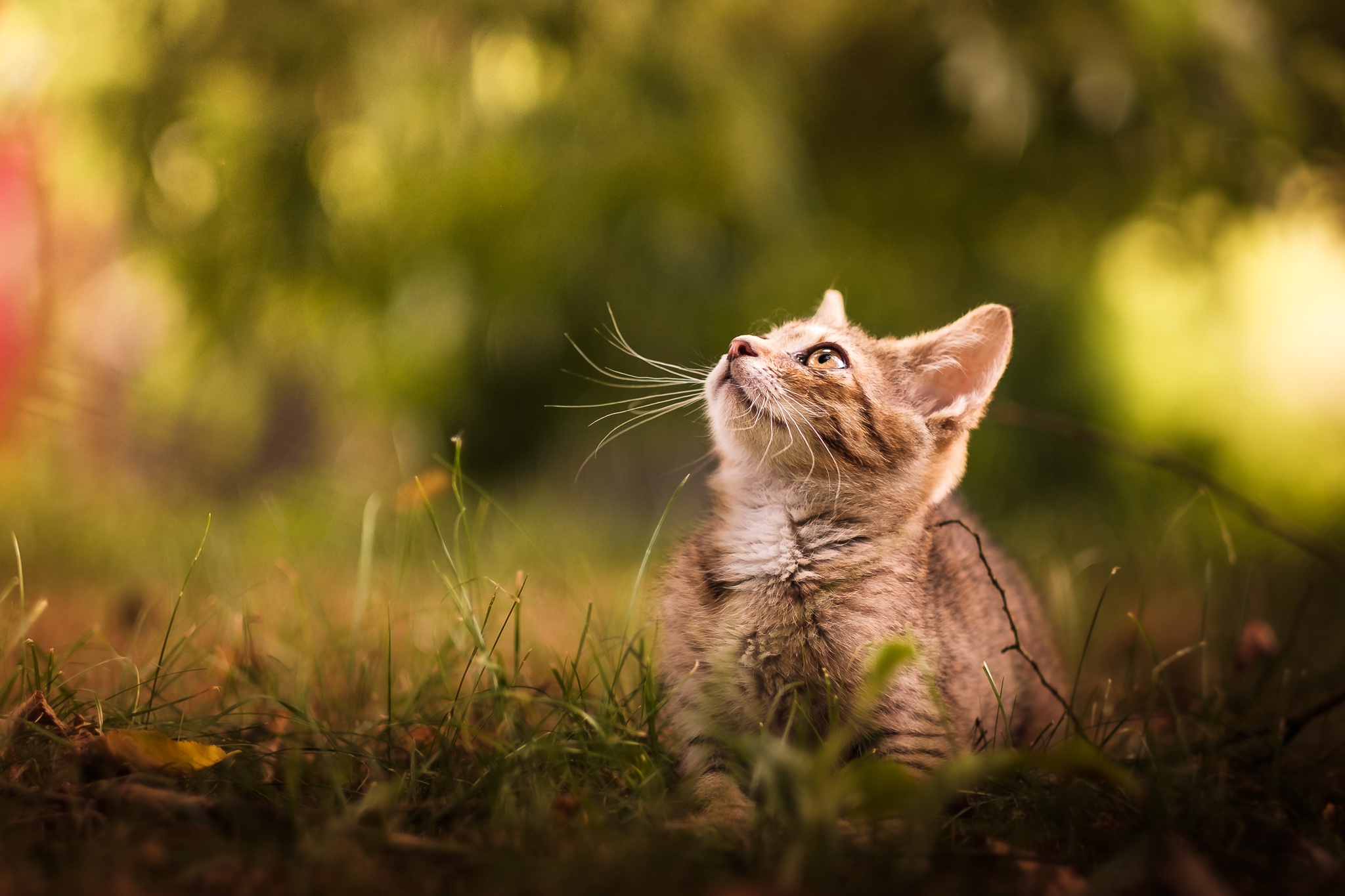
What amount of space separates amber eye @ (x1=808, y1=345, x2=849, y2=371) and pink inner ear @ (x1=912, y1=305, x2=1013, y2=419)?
0.66 ft

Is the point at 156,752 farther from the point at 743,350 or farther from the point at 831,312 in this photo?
the point at 831,312

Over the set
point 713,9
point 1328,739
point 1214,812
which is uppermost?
point 713,9

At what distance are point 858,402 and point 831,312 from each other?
0.41m

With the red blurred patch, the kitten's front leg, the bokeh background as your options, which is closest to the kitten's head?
the bokeh background

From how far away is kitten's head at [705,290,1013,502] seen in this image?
1.88 meters

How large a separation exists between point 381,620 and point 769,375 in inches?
47.4

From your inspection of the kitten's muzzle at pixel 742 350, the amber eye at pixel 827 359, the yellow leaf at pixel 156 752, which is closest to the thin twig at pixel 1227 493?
the amber eye at pixel 827 359

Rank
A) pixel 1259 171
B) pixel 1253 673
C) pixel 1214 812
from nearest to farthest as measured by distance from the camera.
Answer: pixel 1214 812, pixel 1253 673, pixel 1259 171

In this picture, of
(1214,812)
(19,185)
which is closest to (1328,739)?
(1214,812)

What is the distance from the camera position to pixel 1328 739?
1.95 metres

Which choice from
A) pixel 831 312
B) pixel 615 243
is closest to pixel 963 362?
pixel 831 312

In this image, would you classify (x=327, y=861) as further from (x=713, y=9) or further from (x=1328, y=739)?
(x=713, y=9)

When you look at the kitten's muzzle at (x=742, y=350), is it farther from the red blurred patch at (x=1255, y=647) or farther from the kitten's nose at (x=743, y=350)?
the red blurred patch at (x=1255, y=647)

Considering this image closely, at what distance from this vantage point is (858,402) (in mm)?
1964
